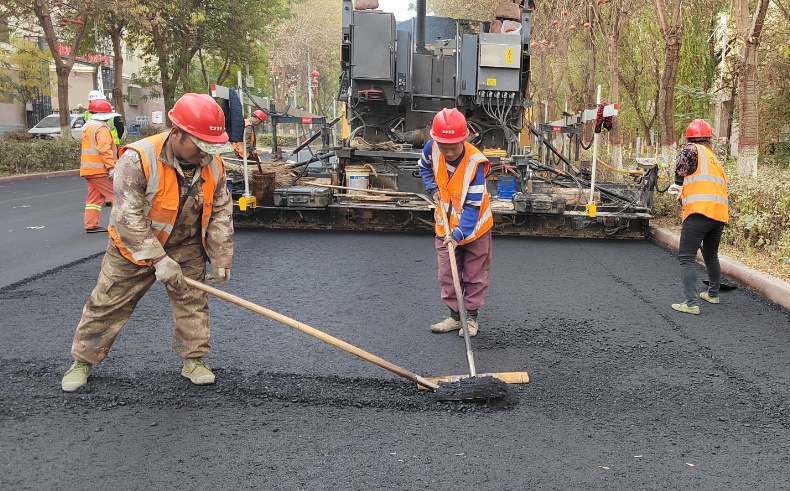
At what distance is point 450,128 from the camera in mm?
4629

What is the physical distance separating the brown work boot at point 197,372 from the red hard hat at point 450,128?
2031mm

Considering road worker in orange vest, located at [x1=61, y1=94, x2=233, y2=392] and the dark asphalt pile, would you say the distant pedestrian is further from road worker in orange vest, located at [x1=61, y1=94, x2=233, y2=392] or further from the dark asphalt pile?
road worker in orange vest, located at [x1=61, y1=94, x2=233, y2=392]

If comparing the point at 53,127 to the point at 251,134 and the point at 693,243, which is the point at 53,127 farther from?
the point at 693,243

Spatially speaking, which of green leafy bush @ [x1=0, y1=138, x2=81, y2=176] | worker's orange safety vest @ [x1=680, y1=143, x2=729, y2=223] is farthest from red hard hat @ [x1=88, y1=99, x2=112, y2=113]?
green leafy bush @ [x1=0, y1=138, x2=81, y2=176]

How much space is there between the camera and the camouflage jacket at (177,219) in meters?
3.43

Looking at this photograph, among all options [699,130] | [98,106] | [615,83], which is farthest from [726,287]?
[615,83]

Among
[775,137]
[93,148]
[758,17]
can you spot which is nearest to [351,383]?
[93,148]

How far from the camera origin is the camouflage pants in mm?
3641

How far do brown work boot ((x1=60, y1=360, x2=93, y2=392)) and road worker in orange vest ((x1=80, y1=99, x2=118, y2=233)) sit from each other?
17.2 ft

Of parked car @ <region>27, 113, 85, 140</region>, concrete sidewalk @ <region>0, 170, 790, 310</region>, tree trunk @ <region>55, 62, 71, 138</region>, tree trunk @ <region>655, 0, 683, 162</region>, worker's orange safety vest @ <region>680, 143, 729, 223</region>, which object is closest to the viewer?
worker's orange safety vest @ <region>680, 143, 729, 223</region>

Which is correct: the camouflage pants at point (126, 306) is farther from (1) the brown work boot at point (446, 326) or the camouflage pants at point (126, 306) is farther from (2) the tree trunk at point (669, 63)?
(2) the tree trunk at point (669, 63)

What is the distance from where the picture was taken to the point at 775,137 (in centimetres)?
1881

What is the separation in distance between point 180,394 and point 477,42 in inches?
283

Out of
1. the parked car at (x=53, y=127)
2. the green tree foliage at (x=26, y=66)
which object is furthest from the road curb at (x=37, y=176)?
the parked car at (x=53, y=127)
